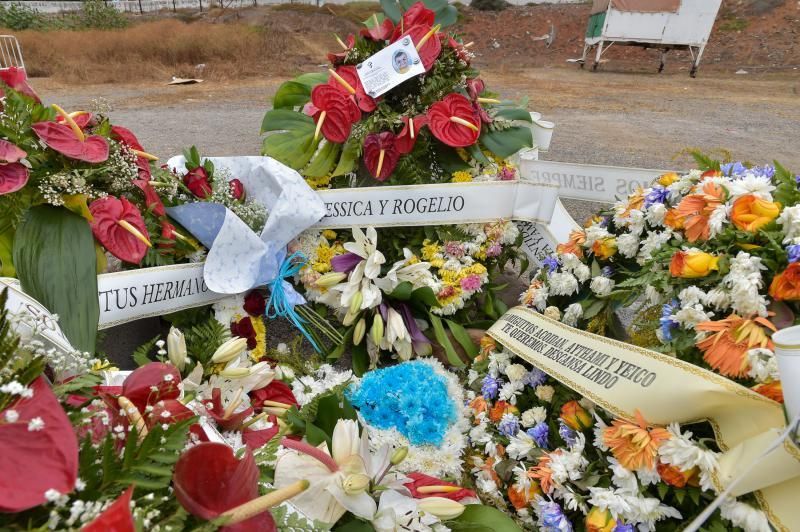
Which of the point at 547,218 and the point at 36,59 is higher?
the point at 547,218

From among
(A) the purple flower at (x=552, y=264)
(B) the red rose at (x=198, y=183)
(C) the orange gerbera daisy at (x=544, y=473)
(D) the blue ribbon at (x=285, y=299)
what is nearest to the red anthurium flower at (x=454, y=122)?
(A) the purple flower at (x=552, y=264)

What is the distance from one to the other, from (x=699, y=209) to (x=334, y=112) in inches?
56.6

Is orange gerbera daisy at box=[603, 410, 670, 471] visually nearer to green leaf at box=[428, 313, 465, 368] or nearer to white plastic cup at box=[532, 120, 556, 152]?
Result: green leaf at box=[428, 313, 465, 368]

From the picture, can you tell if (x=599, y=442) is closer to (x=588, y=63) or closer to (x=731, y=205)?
(x=731, y=205)

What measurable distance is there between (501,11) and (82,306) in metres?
18.2

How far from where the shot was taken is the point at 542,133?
2.63 metres

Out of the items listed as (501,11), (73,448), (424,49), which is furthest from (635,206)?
(501,11)

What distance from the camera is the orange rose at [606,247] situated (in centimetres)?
157

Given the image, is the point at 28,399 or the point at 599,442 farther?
the point at 599,442

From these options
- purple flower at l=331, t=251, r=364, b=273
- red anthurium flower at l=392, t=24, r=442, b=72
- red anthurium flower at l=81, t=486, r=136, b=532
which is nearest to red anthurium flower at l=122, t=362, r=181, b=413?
red anthurium flower at l=81, t=486, r=136, b=532

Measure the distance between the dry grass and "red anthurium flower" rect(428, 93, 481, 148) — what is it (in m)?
8.76

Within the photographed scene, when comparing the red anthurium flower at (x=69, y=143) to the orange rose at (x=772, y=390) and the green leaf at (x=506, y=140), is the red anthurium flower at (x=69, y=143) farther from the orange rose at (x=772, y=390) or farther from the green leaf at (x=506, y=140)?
the orange rose at (x=772, y=390)

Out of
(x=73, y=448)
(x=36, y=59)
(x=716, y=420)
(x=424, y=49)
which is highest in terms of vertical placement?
(x=424, y=49)

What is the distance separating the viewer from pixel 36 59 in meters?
10.4
